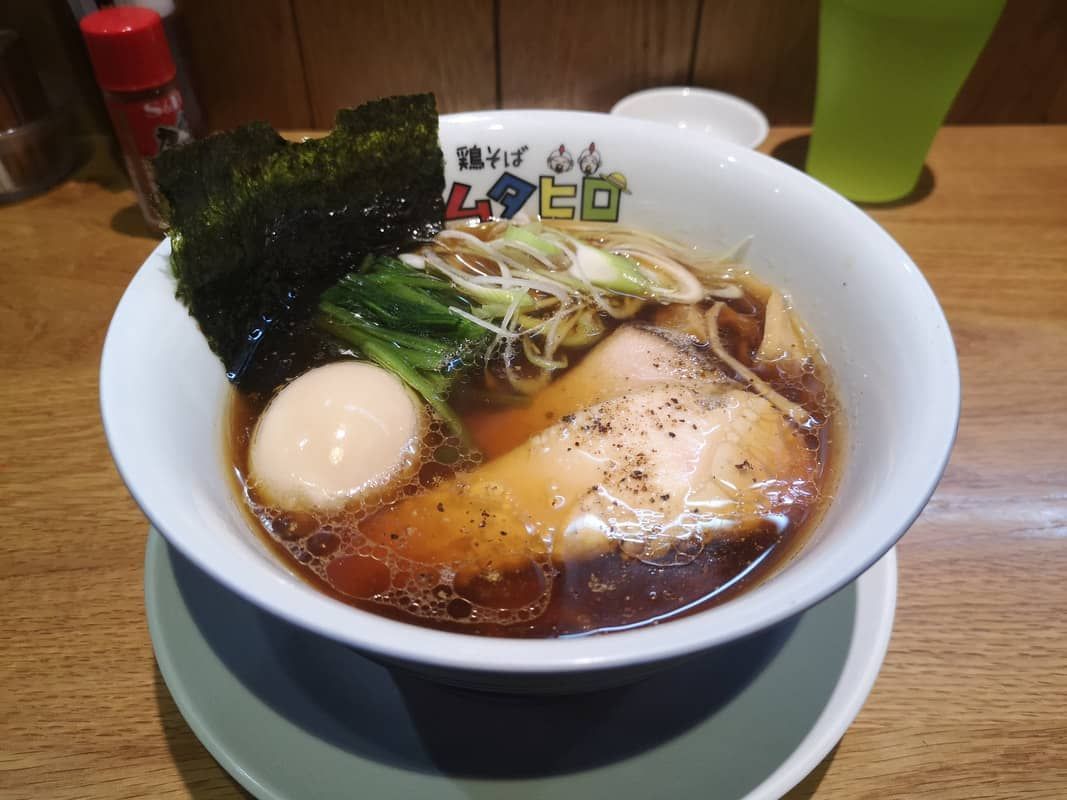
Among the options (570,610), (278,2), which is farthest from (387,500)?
(278,2)

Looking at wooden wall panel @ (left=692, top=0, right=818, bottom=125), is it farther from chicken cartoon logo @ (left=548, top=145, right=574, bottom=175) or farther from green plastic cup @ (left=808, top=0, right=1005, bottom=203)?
chicken cartoon logo @ (left=548, top=145, right=574, bottom=175)

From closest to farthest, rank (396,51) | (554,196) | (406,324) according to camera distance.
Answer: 1. (406,324)
2. (554,196)
3. (396,51)

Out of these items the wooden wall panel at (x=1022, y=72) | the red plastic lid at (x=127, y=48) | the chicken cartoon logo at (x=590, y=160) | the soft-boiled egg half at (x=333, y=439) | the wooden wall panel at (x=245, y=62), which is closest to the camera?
the soft-boiled egg half at (x=333, y=439)

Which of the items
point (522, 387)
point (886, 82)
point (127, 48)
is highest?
point (127, 48)

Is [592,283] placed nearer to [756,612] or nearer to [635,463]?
[635,463]

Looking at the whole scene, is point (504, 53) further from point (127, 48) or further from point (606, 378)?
point (606, 378)

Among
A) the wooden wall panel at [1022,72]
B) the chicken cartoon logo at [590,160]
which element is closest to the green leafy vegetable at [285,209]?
the chicken cartoon logo at [590,160]

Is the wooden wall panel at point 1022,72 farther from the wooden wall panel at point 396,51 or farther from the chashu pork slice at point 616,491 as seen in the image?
the chashu pork slice at point 616,491

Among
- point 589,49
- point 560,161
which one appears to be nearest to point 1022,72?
point 589,49
